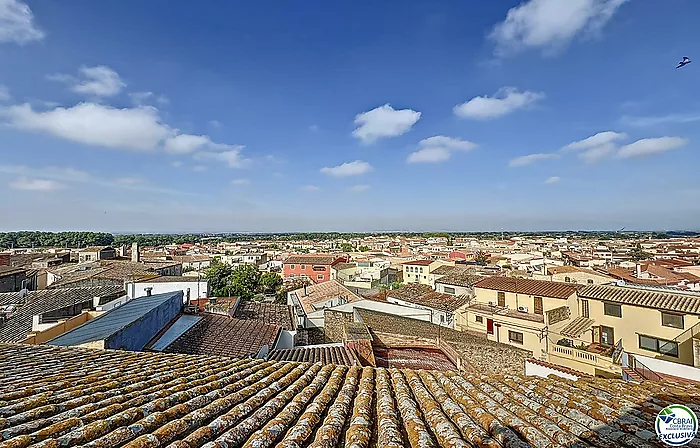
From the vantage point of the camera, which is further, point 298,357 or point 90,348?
point 298,357

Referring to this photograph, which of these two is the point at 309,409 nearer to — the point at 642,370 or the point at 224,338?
the point at 224,338

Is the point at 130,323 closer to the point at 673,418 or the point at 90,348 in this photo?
the point at 90,348

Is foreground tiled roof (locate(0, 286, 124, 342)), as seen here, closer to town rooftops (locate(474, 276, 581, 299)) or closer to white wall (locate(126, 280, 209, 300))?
white wall (locate(126, 280, 209, 300))

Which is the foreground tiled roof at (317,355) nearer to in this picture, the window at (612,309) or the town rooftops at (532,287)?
the town rooftops at (532,287)

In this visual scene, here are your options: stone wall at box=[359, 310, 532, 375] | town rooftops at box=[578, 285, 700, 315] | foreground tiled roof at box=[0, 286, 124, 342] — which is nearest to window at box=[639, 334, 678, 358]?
town rooftops at box=[578, 285, 700, 315]

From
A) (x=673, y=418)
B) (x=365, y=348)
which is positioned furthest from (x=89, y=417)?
(x=365, y=348)

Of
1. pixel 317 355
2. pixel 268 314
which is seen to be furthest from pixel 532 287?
pixel 317 355

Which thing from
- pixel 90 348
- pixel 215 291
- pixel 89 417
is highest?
pixel 89 417
